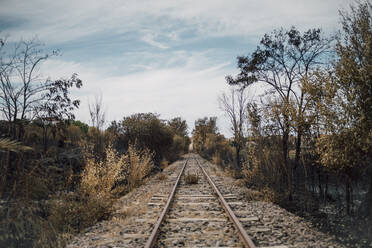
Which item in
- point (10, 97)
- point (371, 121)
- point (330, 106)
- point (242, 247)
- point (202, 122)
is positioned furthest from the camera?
point (202, 122)

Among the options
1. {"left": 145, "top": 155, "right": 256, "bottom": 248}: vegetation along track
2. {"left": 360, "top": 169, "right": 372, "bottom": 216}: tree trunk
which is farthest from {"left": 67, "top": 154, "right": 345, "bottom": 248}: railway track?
{"left": 360, "top": 169, "right": 372, "bottom": 216}: tree trunk

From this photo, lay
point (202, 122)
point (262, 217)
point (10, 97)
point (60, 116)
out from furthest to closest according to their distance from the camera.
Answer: point (202, 122), point (60, 116), point (10, 97), point (262, 217)

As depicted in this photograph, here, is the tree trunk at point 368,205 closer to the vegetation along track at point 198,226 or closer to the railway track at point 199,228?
the railway track at point 199,228

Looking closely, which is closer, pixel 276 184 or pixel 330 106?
pixel 330 106

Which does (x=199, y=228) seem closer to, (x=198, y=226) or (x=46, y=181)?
(x=198, y=226)

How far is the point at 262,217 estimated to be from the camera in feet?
21.4

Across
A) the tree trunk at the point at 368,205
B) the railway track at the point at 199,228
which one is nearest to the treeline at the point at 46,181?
the railway track at the point at 199,228

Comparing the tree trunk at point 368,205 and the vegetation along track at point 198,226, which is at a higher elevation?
the tree trunk at point 368,205

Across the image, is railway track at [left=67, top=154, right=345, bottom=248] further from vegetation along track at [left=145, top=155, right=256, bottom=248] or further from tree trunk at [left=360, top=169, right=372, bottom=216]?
tree trunk at [left=360, top=169, right=372, bottom=216]

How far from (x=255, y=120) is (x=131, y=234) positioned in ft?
20.3

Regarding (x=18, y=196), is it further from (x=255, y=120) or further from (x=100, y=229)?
(x=255, y=120)

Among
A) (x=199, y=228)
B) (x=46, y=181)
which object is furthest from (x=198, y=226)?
(x=46, y=181)

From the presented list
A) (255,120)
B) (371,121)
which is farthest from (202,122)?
(371,121)

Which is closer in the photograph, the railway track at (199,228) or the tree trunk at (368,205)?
the railway track at (199,228)
